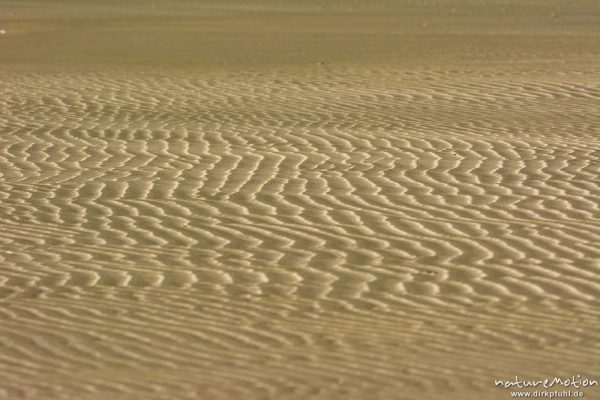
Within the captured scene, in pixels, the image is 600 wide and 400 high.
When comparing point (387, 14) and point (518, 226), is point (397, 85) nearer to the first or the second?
point (518, 226)

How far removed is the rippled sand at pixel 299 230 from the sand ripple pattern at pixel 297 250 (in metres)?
0.02

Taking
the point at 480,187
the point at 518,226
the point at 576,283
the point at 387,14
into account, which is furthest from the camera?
the point at 387,14

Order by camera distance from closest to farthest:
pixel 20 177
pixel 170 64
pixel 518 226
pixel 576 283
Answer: pixel 576 283 < pixel 518 226 < pixel 20 177 < pixel 170 64

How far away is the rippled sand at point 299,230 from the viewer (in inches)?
208

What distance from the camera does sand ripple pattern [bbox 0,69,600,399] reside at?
526 centimetres

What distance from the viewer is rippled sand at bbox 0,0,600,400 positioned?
529 centimetres

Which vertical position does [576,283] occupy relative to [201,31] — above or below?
above

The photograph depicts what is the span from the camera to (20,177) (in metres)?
10.0

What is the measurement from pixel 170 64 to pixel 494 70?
489cm

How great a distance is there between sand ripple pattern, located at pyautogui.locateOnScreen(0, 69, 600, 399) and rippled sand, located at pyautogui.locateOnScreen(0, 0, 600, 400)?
0.07 ft

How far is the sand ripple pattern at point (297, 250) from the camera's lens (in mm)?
5262

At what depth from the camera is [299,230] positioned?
7.89m

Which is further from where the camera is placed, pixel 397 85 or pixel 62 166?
pixel 397 85

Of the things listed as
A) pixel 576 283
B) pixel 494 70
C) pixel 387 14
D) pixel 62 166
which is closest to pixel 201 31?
pixel 387 14
